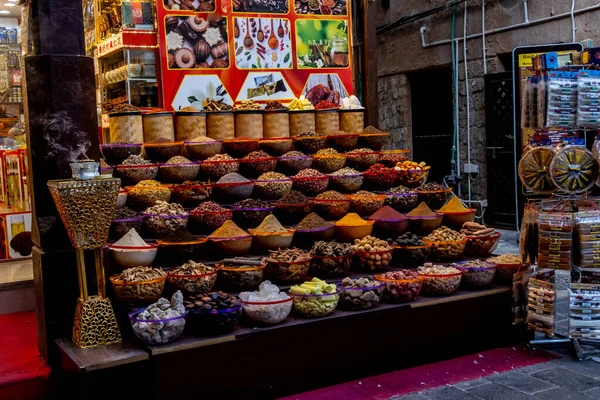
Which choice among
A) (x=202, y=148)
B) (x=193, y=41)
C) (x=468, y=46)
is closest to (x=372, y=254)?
(x=202, y=148)

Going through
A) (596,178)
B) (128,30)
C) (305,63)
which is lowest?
(596,178)

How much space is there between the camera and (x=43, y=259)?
353cm

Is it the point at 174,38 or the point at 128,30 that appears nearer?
the point at 174,38

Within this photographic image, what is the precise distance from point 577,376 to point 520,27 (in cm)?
552

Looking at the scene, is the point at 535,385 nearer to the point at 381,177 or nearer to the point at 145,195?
the point at 381,177

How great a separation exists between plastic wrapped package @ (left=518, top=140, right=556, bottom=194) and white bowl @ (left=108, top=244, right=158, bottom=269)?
2272mm

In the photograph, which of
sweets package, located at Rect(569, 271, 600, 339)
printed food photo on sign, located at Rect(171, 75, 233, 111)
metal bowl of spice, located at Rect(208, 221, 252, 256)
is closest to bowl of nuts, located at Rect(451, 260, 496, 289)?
sweets package, located at Rect(569, 271, 600, 339)

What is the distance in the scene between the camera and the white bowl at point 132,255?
3.74 meters

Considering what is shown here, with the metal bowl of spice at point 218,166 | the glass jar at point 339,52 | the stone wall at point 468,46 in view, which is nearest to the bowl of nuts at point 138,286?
the metal bowl of spice at point 218,166

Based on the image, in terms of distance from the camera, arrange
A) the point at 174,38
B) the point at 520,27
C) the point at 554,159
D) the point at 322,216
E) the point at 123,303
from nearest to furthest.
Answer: the point at 123,303, the point at 554,159, the point at 322,216, the point at 174,38, the point at 520,27

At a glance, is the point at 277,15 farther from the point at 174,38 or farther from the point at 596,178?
the point at 596,178

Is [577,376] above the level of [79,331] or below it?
below

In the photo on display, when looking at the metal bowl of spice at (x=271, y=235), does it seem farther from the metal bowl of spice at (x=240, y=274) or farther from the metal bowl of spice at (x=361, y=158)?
the metal bowl of spice at (x=361, y=158)

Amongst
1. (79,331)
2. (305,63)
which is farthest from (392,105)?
(79,331)
